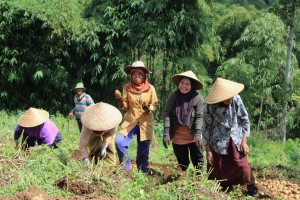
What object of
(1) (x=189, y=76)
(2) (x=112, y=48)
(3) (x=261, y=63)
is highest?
(2) (x=112, y=48)

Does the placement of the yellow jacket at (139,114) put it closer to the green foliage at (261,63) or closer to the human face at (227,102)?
the human face at (227,102)

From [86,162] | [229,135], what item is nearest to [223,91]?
[229,135]

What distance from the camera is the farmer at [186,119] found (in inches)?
167

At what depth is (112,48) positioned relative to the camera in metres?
9.45

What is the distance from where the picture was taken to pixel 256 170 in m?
5.53

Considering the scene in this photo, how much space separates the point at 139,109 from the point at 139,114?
60 mm

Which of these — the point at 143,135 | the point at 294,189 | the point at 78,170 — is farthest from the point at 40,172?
the point at 294,189

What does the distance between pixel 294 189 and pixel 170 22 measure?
543 cm

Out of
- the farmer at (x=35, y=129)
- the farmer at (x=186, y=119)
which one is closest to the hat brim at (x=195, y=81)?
the farmer at (x=186, y=119)

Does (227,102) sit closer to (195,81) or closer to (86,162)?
(195,81)

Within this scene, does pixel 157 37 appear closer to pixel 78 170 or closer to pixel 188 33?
pixel 188 33

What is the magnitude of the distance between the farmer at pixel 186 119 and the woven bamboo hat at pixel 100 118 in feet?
2.55

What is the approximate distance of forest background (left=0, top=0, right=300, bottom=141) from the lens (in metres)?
9.17

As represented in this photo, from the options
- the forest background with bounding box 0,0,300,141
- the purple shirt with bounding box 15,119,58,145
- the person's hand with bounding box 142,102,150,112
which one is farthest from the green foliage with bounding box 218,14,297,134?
the purple shirt with bounding box 15,119,58,145
